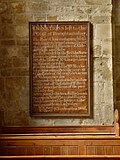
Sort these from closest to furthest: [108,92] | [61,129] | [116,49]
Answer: [61,129] < [108,92] < [116,49]

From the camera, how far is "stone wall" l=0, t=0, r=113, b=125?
236 inches

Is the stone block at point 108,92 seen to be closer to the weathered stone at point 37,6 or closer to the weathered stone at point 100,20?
the weathered stone at point 100,20

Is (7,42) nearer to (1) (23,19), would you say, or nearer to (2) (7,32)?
(2) (7,32)

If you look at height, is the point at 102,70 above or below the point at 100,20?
below

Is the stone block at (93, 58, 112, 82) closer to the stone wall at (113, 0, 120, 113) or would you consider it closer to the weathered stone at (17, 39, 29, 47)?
the stone wall at (113, 0, 120, 113)

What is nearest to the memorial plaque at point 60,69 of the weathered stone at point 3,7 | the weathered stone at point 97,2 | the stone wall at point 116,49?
the weathered stone at point 97,2

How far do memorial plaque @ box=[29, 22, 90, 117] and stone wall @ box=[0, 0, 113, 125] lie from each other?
0.34ft

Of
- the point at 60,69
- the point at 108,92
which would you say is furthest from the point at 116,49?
the point at 60,69

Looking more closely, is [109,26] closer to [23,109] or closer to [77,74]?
[77,74]

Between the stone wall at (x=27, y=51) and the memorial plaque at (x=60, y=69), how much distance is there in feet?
0.34

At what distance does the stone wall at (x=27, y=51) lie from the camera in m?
5.99

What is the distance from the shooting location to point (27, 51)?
606 centimetres

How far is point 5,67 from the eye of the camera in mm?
6059

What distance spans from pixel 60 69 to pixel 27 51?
0.62m
